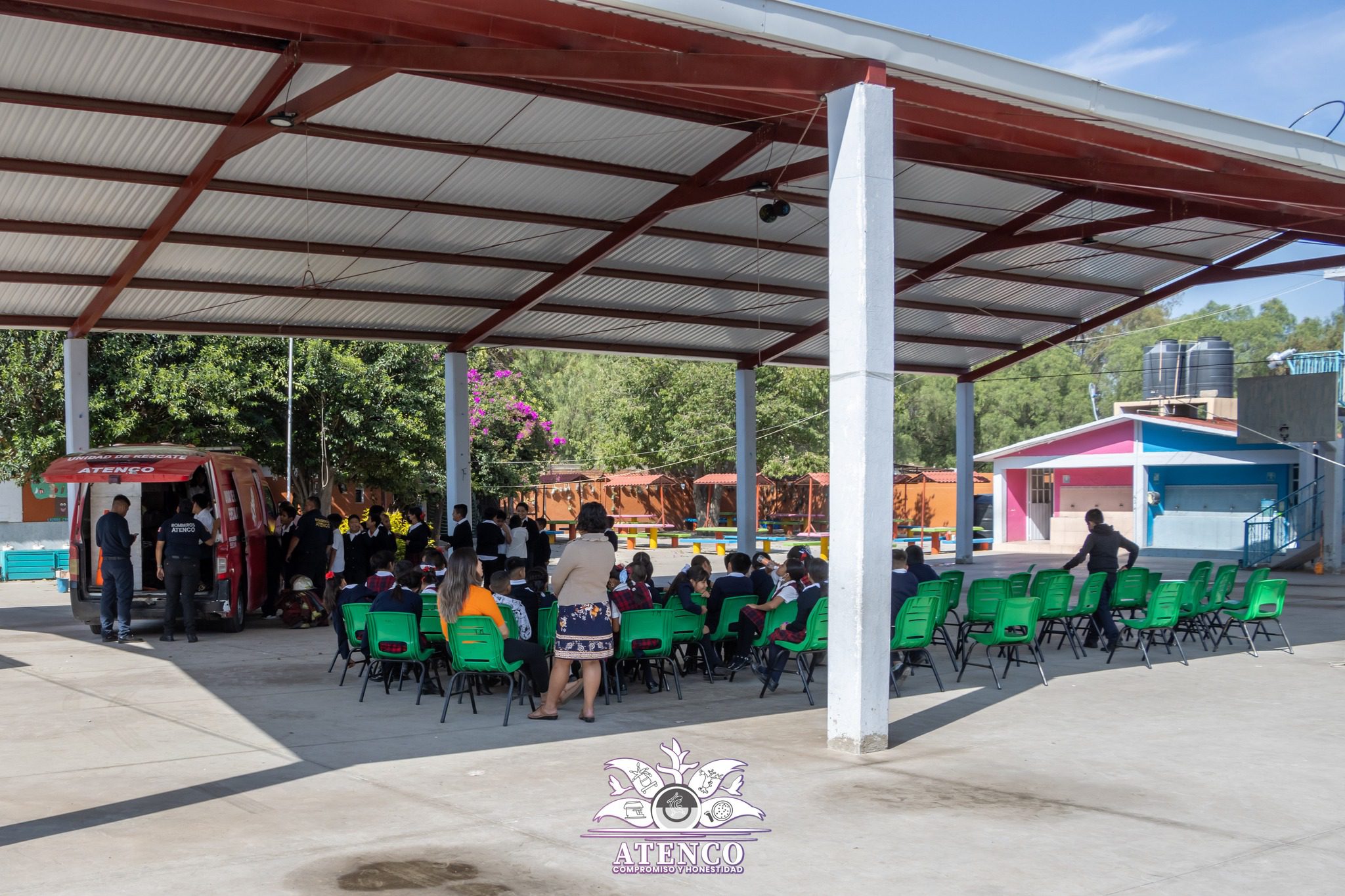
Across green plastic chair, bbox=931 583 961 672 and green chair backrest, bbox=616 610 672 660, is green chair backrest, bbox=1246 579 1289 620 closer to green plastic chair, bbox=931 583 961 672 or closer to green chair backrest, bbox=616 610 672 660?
green plastic chair, bbox=931 583 961 672

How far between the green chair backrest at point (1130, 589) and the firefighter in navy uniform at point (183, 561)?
10076mm

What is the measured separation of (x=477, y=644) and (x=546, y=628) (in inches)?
46.9

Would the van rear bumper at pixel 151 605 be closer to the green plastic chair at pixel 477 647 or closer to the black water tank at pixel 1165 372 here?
the green plastic chair at pixel 477 647

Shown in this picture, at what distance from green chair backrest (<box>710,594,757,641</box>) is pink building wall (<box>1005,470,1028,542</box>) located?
27237 millimetres

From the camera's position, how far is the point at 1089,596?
11578 mm

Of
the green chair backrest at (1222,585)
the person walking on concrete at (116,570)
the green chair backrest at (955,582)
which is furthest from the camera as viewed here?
the person walking on concrete at (116,570)

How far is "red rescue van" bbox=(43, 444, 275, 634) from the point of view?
12.8m

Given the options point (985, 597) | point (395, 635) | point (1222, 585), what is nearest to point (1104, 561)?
point (1222, 585)

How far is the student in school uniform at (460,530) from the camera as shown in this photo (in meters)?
15.9

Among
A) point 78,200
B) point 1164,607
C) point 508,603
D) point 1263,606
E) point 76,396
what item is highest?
point 78,200

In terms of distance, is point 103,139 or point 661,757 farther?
point 103,139

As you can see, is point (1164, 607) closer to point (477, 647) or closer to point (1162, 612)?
point (1162, 612)

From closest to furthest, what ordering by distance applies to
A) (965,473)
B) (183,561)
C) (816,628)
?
1. (816,628)
2. (183,561)
3. (965,473)

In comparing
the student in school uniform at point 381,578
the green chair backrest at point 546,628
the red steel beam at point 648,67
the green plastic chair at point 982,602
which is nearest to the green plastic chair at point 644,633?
the green chair backrest at point 546,628
